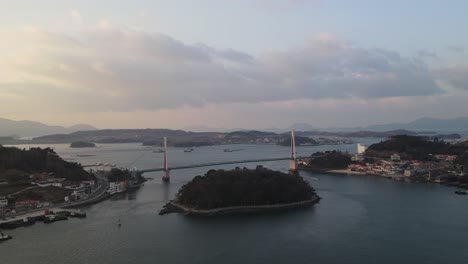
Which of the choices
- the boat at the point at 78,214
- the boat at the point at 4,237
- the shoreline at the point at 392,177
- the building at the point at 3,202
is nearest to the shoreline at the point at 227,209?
the boat at the point at 78,214

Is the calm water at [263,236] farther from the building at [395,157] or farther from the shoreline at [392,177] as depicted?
the building at [395,157]

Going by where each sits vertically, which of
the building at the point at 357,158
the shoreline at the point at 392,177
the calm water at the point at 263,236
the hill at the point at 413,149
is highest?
the hill at the point at 413,149

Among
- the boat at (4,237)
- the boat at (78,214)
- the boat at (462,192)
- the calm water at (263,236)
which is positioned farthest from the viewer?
the boat at (462,192)

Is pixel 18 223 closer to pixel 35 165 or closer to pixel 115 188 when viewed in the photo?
pixel 115 188

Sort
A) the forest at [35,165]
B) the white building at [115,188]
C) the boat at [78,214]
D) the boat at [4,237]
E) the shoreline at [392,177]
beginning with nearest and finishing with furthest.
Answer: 1. the boat at [4,237]
2. the boat at [78,214]
3. the white building at [115,188]
4. the forest at [35,165]
5. the shoreline at [392,177]

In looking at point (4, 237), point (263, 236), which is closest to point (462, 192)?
point (263, 236)

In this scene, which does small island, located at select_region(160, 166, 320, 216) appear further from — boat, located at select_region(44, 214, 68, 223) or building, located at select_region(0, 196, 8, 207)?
building, located at select_region(0, 196, 8, 207)

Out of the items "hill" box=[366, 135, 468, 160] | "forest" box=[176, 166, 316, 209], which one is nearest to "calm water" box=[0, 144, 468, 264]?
"forest" box=[176, 166, 316, 209]
